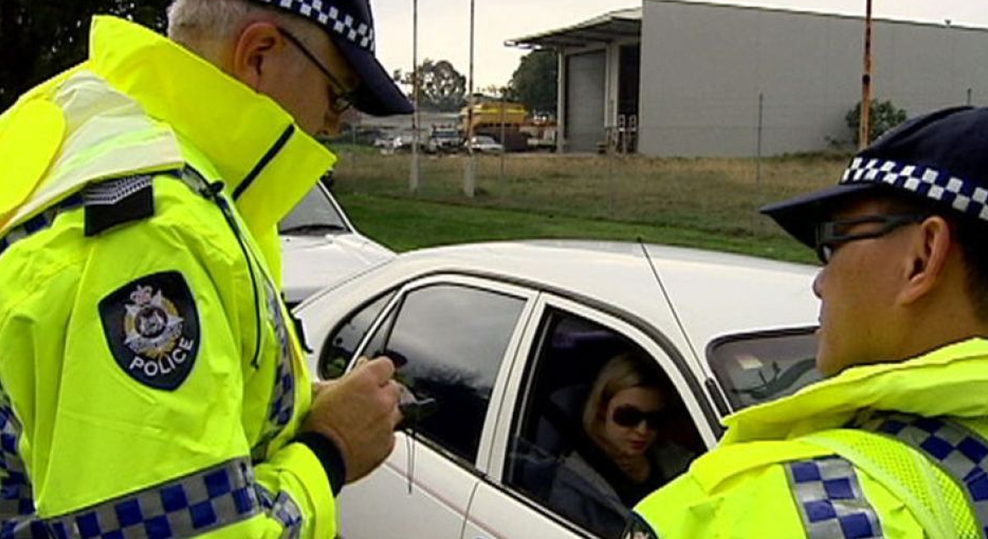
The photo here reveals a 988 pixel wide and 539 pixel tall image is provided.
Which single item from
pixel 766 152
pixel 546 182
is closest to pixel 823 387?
pixel 546 182

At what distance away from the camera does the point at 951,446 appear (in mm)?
1233

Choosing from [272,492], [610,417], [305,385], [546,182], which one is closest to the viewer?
[272,492]

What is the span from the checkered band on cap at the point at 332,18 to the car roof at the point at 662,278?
3.92ft

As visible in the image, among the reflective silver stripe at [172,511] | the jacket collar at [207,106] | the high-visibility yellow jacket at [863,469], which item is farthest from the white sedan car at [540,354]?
the high-visibility yellow jacket at [863,469]

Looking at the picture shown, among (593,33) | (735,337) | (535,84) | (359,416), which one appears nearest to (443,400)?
(735,337)

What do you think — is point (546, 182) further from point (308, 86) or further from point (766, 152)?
point (308, 86)

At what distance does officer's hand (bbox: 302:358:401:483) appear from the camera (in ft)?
6.06

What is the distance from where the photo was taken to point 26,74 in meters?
20.4

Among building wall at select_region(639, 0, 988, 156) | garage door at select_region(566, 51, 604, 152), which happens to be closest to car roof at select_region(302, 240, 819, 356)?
building wall at select_region(639, 0, 988, 156)

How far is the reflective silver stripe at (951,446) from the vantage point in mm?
1202

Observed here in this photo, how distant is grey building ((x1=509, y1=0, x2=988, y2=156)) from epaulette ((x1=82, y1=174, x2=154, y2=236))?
143 ft

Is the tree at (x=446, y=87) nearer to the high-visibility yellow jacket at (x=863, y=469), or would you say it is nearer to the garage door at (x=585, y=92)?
the garage door at (x=585, y=92)

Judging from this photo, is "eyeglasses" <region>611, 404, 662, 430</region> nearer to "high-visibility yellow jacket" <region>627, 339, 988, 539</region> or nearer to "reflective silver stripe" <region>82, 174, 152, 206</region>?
"high-visibility yellow jacket" <region>627, 339, 988, 539</region>

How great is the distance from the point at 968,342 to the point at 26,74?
21.2 m
